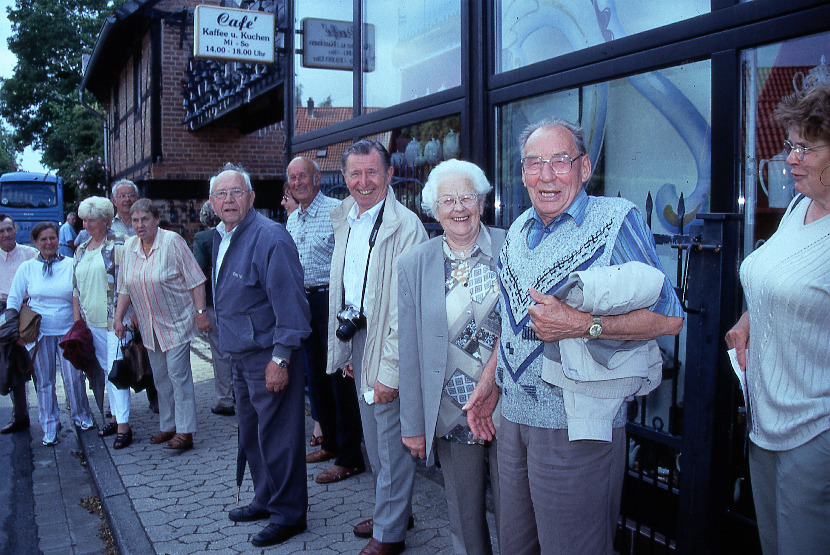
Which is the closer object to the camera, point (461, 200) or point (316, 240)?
point (461, 200)

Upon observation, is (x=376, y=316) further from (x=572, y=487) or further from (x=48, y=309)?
(x=48, y=309)

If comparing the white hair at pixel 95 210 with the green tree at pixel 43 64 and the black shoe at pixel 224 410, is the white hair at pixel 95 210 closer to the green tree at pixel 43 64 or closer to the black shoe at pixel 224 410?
the black shoe at pixel 224 410

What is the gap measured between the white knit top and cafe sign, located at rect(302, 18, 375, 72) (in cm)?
490

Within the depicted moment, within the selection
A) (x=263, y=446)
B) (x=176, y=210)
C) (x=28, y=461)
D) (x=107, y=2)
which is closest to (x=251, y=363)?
(x=263, y=446)

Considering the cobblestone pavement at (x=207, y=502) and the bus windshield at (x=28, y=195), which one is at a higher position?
the bus windshield at (x=28, y=195)

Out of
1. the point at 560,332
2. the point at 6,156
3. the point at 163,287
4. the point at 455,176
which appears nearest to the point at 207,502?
the point at 163,287

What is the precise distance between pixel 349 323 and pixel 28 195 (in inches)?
1220

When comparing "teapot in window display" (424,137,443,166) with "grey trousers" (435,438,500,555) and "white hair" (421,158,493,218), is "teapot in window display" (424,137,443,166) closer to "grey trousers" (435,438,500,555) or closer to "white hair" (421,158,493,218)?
"white hair" (421,158,493,218)

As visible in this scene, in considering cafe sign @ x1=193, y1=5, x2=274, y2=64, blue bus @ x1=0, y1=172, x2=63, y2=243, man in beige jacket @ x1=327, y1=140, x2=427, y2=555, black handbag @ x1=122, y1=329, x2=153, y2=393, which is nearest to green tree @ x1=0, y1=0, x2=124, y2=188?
blue bus @ x1=0, y1=172, x2=63, y2=243

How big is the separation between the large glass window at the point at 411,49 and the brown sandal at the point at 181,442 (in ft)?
10.3

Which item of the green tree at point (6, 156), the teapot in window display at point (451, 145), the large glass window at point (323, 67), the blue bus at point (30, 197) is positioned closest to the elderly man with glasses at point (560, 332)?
the teapot in window display at point (451, 145)

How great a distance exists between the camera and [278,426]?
12.4 feet

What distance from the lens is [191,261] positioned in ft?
17.9

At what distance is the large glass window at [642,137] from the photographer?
344 cm
